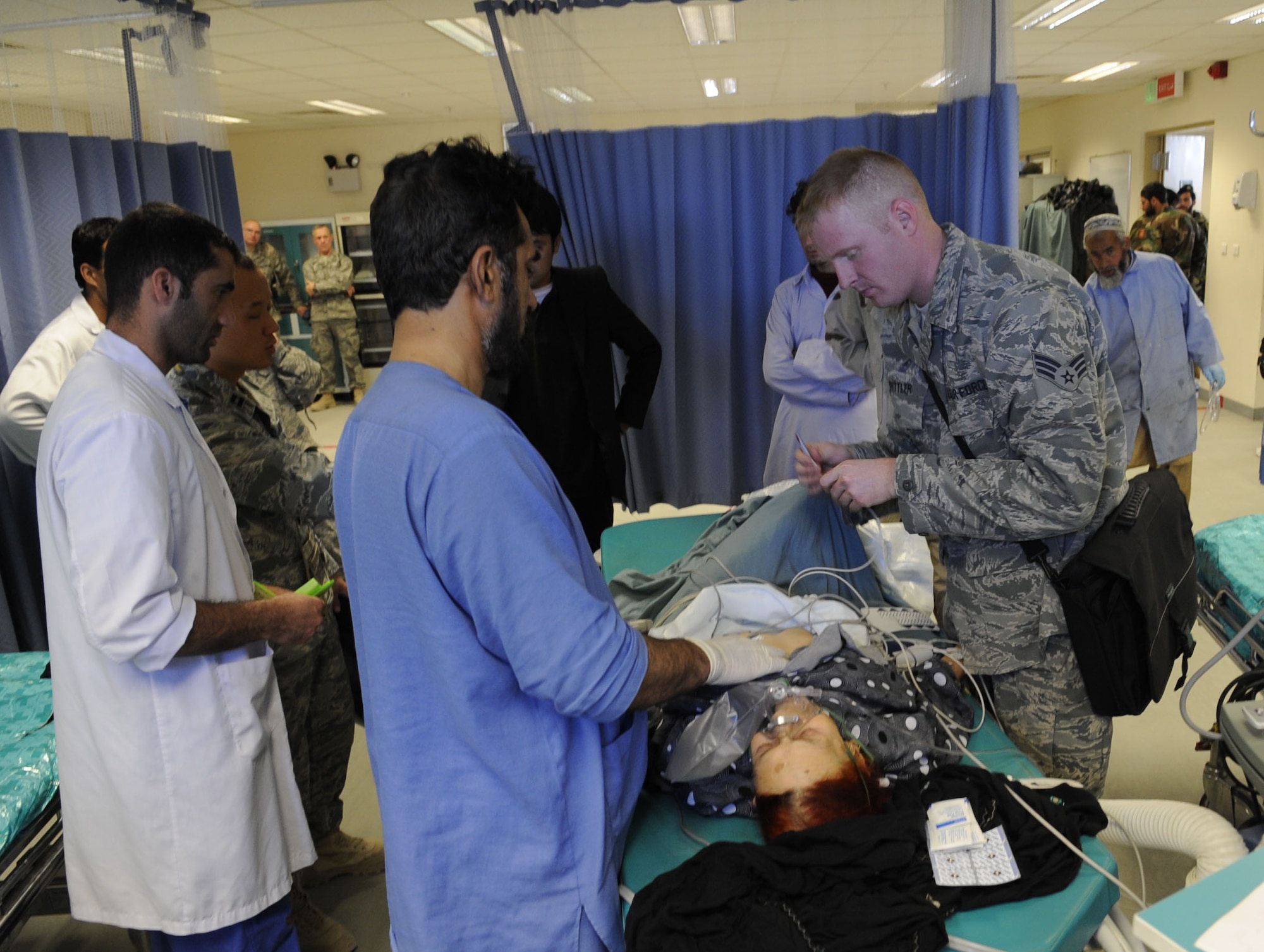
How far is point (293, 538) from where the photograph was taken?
7.20 feet

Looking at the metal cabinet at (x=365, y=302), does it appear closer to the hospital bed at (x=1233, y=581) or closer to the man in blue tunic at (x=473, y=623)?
the hospital bed at (x=1233, y=581)

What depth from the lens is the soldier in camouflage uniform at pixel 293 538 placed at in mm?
1965

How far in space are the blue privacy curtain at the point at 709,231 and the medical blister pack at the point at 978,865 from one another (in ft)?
8.03

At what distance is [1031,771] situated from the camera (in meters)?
1.39

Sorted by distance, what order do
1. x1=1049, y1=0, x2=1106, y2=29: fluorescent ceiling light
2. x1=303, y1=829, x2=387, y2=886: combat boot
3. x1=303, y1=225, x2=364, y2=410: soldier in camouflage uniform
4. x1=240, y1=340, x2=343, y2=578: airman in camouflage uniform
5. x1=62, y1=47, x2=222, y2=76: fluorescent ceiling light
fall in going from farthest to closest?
x1=303, y1=225, x2=364, y2=410: soldier in camouflage uniform, x1=1049, y1=0, x2=1106, y2=29: fluorescent ceiling light, x1=62, y1=47, x2=222, y2=76: fluorescent ceiling light, x1=240, y1=340, x2=343, y2=578: airman in camouflage uniform, x1=303, y1=829, x2=387, y2=886: combat boot

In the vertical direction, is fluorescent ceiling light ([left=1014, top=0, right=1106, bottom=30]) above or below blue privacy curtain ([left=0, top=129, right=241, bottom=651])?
above

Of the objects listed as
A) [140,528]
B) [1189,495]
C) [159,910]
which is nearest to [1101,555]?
[140,528]

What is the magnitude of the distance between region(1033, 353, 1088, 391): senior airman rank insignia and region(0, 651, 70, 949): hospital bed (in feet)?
6.42

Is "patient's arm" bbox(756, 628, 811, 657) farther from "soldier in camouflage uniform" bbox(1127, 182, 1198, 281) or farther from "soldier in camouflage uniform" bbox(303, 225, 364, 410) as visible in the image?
"soldier in camouflage uniform" bbox(303, 225, 364, 410)

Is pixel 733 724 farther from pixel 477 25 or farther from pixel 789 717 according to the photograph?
pixel 477 25

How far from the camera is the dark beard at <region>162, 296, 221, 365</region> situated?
5.16 ft

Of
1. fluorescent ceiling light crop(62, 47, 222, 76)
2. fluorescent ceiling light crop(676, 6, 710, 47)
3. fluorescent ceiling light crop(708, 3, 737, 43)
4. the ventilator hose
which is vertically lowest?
the ventilator hose

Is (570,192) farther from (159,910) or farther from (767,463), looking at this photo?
(159,910)

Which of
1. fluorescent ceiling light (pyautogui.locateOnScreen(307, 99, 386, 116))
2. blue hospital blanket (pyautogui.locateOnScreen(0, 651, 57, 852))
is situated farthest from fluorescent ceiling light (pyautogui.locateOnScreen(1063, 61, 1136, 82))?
blue hospital blanket (pyautogui.locateOnScreen(0, 651, 57, 852))
